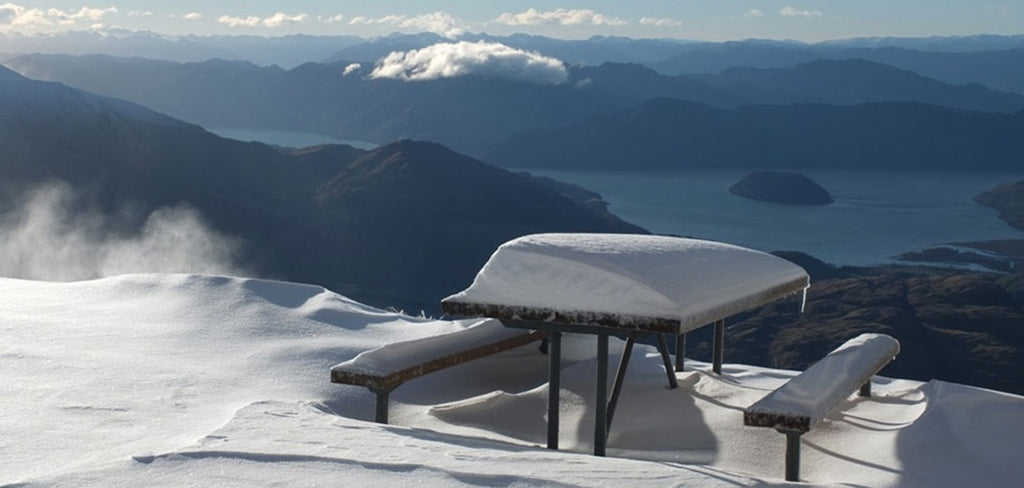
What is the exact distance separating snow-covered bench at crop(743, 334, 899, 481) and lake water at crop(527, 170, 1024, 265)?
111241 millimetres

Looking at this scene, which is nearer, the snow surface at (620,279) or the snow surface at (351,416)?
the snow surface at (351,416)

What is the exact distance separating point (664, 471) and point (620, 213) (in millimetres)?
149127

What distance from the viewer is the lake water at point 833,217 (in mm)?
132000

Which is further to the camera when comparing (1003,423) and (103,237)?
(103,237)

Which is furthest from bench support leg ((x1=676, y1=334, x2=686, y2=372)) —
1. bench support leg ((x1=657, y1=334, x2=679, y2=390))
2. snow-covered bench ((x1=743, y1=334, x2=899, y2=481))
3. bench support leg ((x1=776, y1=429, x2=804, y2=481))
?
bench support leg ((x1=776, y1=429, x2=804, y2=481))

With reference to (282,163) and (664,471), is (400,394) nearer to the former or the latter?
(664,471)

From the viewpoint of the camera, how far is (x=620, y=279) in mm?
6105

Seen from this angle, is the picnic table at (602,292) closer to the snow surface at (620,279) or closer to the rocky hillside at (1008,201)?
the snow surface at (620,279)

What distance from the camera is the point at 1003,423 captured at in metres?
6.52

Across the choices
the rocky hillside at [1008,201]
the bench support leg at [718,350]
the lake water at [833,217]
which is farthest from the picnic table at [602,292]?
the rocky hillside at [1008,201]

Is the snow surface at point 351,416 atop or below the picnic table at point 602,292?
below

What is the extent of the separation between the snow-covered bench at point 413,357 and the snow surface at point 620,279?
2.02 feet

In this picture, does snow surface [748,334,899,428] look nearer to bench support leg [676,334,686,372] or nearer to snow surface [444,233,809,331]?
snow surface [444,233,809,331]

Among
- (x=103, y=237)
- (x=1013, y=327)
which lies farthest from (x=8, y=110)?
(x=1013, y=327)
